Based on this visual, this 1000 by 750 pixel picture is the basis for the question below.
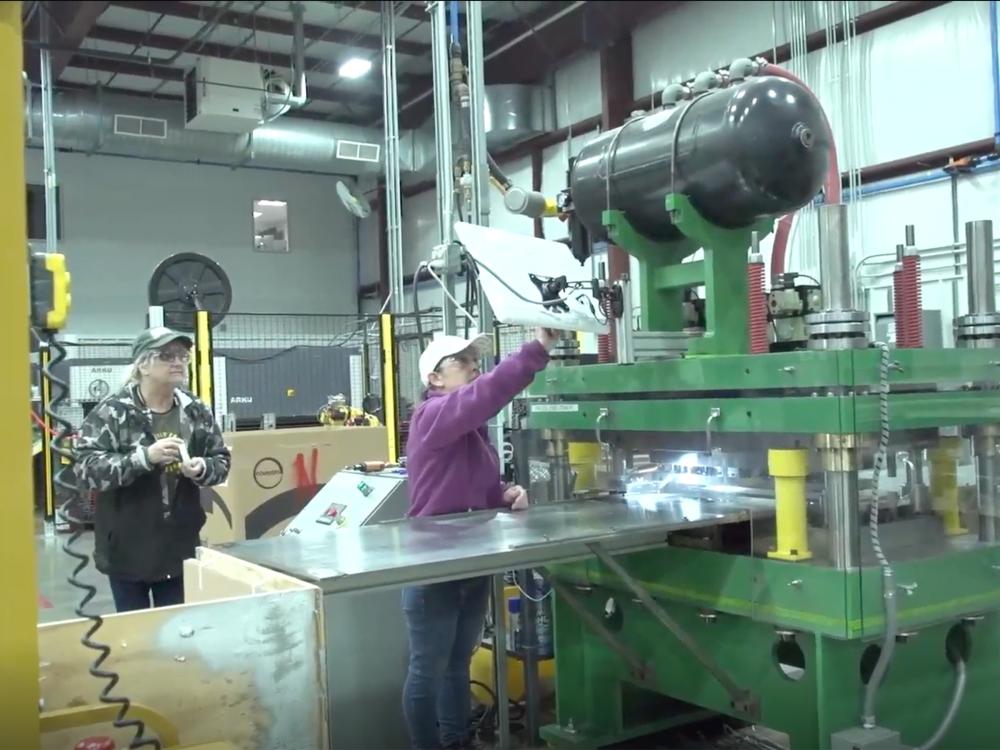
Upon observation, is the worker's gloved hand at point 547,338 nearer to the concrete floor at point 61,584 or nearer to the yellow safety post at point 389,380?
the concrete floor at point 61,584

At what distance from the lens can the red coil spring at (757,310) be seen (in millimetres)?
2111

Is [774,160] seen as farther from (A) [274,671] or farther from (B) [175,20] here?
(B) [175,20]

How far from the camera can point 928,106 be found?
541cm

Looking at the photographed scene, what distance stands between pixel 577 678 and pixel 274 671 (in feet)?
4.14

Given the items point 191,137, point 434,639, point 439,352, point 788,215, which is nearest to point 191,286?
point 191,137

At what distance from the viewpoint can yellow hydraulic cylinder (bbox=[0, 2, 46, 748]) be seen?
0.93 m

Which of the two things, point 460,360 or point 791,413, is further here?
point 460,360

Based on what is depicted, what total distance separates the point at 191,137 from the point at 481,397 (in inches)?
278

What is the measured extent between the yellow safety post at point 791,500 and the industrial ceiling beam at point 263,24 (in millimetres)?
6631

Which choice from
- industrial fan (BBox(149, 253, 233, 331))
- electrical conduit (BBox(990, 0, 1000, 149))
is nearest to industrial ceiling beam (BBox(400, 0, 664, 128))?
electrical conduit (BBox(990, 0, 1000, 149))

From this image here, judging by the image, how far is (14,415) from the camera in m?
0.93

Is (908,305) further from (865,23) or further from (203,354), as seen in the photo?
(865,23)

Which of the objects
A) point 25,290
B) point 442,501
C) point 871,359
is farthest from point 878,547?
point 25,290

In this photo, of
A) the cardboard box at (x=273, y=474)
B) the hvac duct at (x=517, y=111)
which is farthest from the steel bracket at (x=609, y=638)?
the hvac duct at (x=517, y=111)
